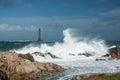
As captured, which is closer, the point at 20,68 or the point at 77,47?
the point at 20,68

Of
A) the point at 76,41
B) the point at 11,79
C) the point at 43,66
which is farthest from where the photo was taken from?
the point at 76,41

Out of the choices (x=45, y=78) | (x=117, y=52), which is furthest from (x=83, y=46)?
(x=45, y=78)

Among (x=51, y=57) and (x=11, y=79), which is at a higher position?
(x=51, y=57)

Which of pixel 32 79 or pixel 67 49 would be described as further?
pixel 67 49

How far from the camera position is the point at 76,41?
5928 cm

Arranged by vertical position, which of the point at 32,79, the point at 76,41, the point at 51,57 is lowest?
the point at 32,79

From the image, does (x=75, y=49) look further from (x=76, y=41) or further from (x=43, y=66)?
(x=43, y=66)

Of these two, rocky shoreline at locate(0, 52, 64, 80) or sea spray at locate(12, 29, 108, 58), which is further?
sea spray at locate(12, 29, 108, 58)

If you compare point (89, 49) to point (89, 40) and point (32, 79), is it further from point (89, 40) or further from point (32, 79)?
point (32, 79)

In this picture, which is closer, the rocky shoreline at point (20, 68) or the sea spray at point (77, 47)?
the rocky shoreline at point (20, 68)

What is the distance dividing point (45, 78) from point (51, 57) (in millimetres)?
17900

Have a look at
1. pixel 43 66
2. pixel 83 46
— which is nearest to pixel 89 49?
pixel 83 46

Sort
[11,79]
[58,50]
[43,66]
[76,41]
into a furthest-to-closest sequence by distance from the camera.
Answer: [76,41], [58,50], [43,66], [11,79]

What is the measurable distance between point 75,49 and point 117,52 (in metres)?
15.3
